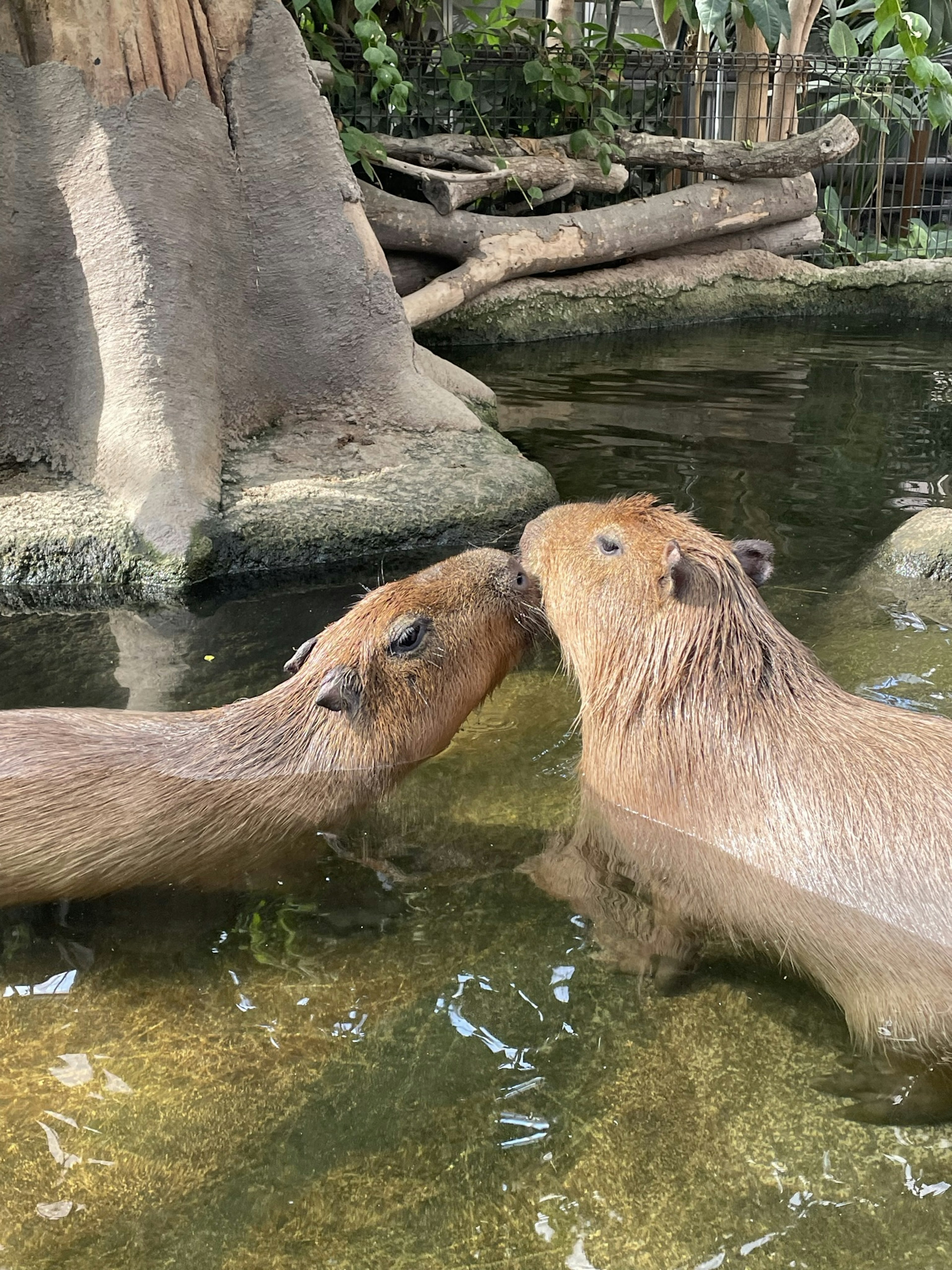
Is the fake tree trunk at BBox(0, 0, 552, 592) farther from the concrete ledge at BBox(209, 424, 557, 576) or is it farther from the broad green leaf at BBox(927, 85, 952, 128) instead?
the broad green leaf at BBox(927, 85, 952, 128)

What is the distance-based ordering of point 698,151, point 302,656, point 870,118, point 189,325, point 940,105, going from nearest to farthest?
1. point 302,656
2. point 189,325
3. point 940,105
4. point 698,151
5. point 870,118

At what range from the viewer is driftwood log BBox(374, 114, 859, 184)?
8922mm

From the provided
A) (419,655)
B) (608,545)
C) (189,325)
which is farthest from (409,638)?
(189,325)

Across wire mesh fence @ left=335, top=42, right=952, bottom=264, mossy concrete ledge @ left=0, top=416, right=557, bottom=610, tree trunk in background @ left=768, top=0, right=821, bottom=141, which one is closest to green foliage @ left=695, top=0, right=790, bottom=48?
tree trunk in background @ left=768, top=0, right=821, bottom=141

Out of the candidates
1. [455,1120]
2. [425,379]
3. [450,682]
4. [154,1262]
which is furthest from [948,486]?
[154,1262]

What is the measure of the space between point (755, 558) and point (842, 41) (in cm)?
896

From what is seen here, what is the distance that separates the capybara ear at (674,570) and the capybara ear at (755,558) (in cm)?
23

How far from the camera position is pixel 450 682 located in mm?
2992

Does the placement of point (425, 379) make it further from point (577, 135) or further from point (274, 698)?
point (577, 135)

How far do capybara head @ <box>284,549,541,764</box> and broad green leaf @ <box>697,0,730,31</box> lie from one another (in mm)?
7349

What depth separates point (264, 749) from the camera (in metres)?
2.87

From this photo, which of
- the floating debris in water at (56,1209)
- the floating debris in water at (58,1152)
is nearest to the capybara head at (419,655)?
the floating debris in water at (58,1152)

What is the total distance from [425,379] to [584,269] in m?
4.48

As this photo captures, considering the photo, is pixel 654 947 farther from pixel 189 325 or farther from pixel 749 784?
pixel 189 325
